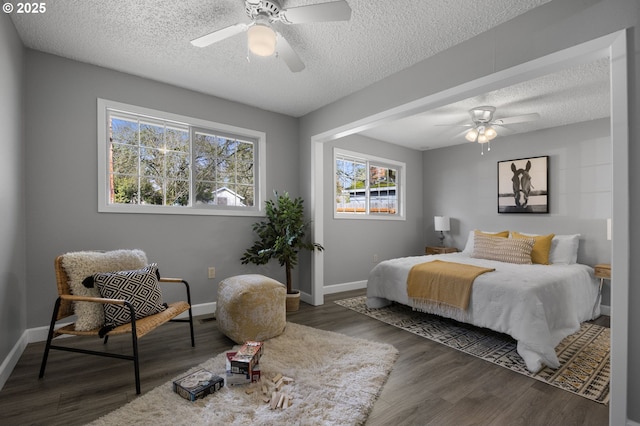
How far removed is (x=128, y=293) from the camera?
2322 mm

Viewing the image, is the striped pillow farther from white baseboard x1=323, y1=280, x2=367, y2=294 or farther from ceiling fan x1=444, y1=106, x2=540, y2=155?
white baseboard x1=323, y1=280, x2=367, y2=294

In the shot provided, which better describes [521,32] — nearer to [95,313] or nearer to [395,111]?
[395,111]

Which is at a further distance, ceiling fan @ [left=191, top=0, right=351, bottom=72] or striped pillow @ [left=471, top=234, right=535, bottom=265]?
striped pillow @ [left=471, top=234, right=535, bottom=265]

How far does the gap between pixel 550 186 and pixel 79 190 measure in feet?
19.5

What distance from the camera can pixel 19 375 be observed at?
220 cm

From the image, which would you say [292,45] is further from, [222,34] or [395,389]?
[395,389]

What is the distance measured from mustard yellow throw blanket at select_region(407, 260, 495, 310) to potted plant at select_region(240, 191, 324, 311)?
1.36 m

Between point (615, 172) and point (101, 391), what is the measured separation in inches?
133

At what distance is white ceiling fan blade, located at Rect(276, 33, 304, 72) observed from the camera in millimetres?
2283

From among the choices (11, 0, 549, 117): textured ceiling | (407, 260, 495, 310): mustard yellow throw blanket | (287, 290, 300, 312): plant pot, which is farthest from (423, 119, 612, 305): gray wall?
(287, 290, 300, 312): plant pot

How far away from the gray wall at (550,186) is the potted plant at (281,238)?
10.6 feet

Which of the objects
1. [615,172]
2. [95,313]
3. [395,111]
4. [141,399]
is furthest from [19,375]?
[615,172]

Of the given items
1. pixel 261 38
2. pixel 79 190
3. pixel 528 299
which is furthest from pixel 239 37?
pixel 528 299

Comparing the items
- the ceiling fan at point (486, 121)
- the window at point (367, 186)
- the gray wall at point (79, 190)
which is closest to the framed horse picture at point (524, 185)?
the ceiling fan at point (486, 121)
